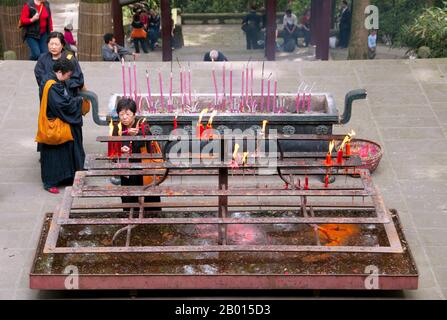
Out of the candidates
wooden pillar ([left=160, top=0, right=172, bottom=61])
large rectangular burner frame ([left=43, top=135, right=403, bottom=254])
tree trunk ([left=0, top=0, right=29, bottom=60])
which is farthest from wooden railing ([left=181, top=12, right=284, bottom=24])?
large rectangular burner frame ([left=43, top=135, right=403, bottom=254])

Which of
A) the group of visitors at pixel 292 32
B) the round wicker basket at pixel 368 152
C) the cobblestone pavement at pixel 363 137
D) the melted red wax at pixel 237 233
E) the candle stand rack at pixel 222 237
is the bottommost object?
the group of visitors at pixel 292 32

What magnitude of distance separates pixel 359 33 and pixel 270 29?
1.95 metres

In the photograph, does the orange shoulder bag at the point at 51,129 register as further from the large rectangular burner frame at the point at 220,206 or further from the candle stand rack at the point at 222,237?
the large rectangular burner frame at the point at 220,206

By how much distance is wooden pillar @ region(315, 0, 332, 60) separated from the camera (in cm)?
1433

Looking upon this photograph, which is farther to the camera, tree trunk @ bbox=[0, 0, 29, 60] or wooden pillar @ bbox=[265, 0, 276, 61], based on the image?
wooden pillar @ bbox=[265, 0, 276, 61]

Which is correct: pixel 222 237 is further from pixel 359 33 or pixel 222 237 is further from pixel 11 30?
pixel 359 33

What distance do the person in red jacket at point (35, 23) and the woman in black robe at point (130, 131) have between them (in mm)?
4931

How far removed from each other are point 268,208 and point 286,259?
47.6 inches

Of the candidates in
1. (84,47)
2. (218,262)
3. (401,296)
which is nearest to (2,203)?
(218,262)

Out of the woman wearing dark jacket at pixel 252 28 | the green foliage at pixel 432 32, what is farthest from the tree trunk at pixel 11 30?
the green foliage at pixel 432 32

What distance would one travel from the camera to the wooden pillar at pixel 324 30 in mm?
14334

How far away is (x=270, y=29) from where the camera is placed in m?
14.6

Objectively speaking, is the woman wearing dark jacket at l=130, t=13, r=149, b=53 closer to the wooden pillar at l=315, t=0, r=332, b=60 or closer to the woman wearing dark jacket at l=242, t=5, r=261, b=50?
the woman wearing dark jacket at l=242, t=5, r=261, b=50

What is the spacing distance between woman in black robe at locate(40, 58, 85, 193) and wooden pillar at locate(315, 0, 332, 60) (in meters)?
6.51
